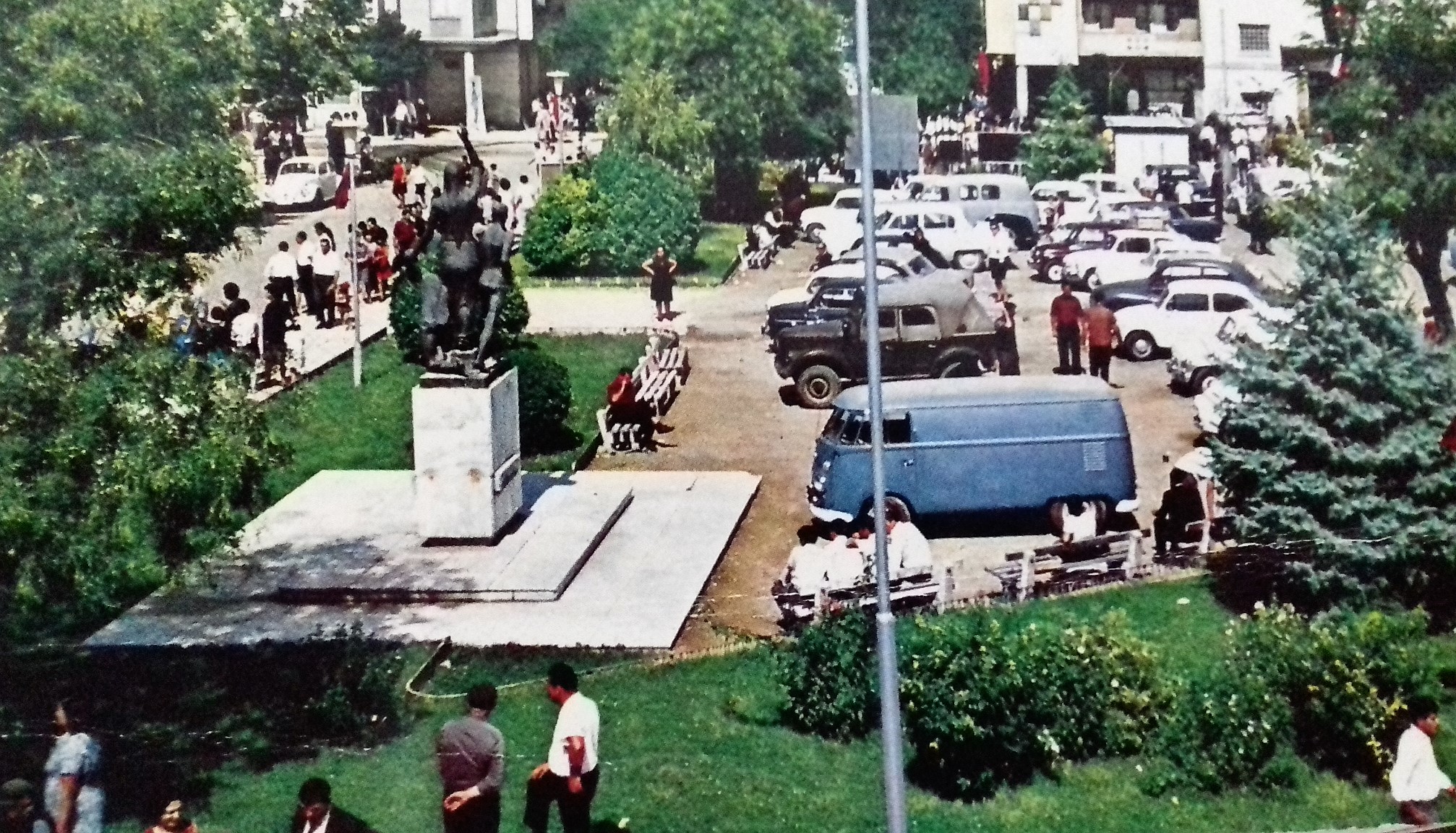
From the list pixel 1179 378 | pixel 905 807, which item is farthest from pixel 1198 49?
pixel 905 807

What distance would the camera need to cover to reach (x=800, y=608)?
10156 mm

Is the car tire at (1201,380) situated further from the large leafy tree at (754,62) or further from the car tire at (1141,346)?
the large leafy tree at (754,62)

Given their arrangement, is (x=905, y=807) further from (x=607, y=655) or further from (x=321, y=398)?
(x=321, y=398)

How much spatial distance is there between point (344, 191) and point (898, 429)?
127 inches

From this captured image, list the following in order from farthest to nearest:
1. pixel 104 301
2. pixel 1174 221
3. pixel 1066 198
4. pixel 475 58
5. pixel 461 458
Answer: pixel 1174 221 → pixel 1066 198 → pixel 475 58 → pixel 461 458 → pixel 104 301

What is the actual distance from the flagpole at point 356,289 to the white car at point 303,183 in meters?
0.13

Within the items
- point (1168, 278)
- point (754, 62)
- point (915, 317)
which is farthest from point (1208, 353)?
point (754, 62)

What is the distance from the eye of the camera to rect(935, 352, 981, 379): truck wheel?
34.7 ft

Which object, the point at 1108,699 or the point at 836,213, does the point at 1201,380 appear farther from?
the point at 836,213

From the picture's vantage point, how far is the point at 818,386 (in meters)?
10.8

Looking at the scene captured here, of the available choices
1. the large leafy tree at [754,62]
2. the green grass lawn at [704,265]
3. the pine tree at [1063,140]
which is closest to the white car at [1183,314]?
the pine tree at [1063,140]

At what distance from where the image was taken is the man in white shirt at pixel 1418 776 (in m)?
9.78

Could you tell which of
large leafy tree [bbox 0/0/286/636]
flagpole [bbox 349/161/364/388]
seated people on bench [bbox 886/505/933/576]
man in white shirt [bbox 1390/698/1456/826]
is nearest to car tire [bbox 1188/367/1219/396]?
seated people on bench [bbox 886/505/933/576]

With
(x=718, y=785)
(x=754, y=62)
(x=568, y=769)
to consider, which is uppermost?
(x=754, y=62)
